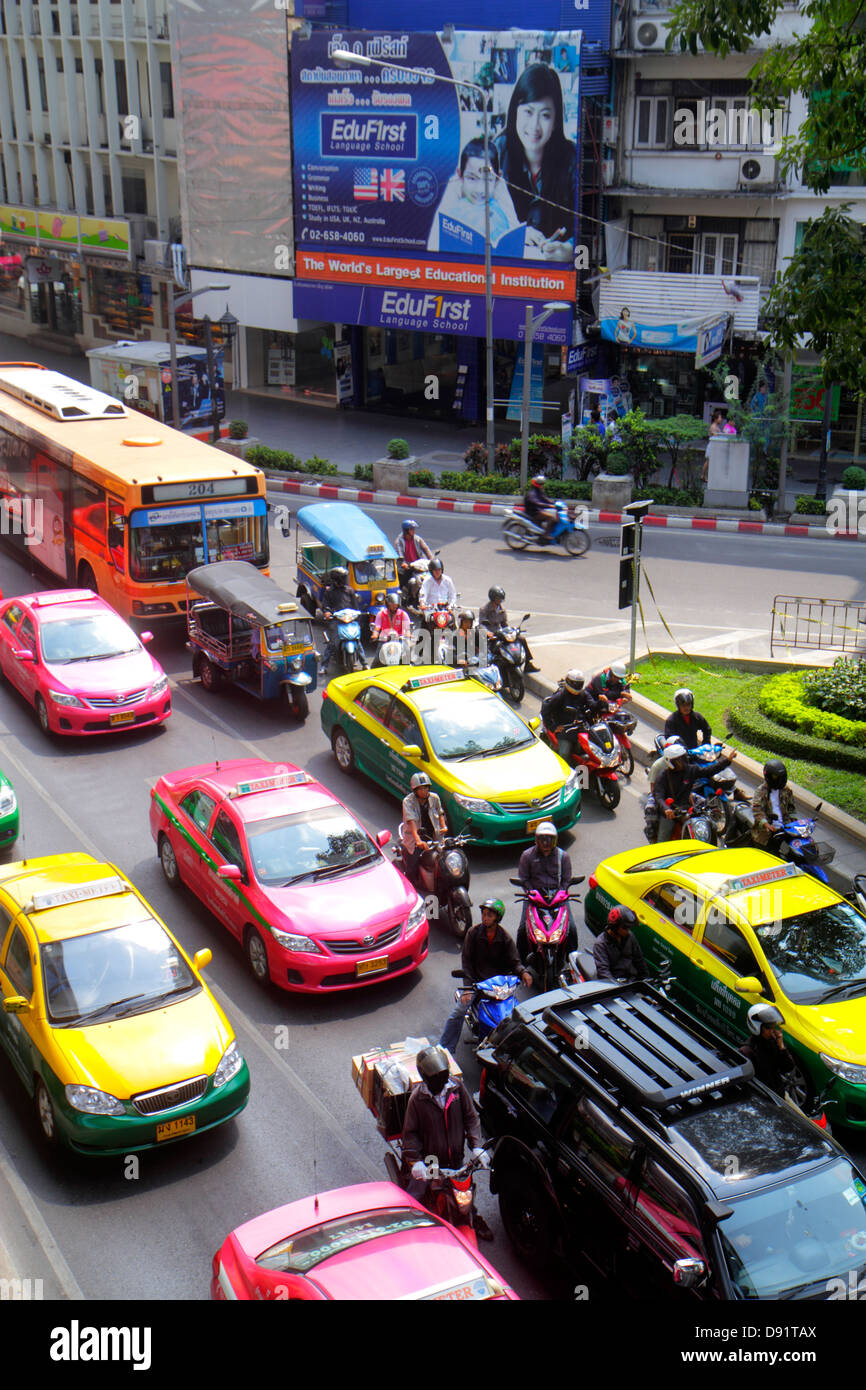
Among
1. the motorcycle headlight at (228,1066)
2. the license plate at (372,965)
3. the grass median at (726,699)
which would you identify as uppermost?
the motorcycle headlight at (228,1066)

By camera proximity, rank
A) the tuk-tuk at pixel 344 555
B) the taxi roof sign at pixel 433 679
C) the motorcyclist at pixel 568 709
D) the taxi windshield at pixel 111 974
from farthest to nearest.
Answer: the tuk-tuk at pixel 344 555 → the motorcyclist at pixel 568 709 → the taxi roof sign at pixel 433 679 → the taxi windshield at pixel 111 974

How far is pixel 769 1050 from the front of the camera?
31.8ft

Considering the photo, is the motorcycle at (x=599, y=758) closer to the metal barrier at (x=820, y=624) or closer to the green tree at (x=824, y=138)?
the green tree at (x=824, y=138)

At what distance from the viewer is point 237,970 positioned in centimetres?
1304

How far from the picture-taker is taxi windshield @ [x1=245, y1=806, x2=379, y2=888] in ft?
41.9

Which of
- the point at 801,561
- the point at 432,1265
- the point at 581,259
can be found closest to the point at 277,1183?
the point at 432,1265

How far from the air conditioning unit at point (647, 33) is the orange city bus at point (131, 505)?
53.4ft

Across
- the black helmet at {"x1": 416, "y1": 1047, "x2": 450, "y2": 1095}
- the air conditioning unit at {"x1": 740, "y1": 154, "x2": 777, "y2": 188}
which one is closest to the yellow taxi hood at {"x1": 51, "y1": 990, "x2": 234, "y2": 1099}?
the black helmet at {"x1": 416, "y1": 1047, "x2": 450, "y2": 1095}

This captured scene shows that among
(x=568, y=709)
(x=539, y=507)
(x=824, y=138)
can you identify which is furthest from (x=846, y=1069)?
(x=539, y=507)

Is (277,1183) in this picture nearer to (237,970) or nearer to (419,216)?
(237,970)

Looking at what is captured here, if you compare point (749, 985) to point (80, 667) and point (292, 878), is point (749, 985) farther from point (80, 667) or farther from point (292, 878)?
point (80, 667)

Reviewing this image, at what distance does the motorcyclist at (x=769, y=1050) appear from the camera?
963 cm

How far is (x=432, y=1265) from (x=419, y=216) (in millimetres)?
32112

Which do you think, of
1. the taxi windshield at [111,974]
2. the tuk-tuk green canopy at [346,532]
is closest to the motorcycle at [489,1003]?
the taxi windshield at [111,974]
